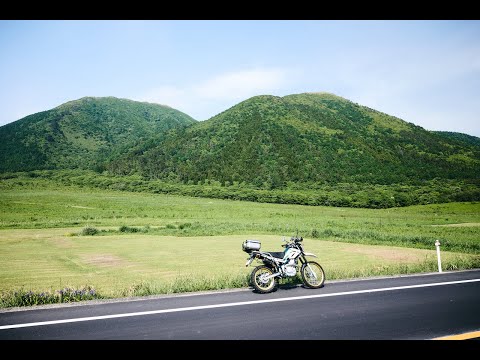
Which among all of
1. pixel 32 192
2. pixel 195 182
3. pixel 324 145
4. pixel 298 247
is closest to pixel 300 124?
pixel 324 145

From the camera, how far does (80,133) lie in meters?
139

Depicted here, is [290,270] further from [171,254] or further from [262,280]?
[171,254]

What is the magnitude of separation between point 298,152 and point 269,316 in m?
101

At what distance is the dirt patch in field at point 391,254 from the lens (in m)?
19.4

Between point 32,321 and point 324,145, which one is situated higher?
point 324,145

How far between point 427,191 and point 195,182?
56842 millimetres

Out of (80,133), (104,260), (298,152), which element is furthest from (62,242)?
(80,133)

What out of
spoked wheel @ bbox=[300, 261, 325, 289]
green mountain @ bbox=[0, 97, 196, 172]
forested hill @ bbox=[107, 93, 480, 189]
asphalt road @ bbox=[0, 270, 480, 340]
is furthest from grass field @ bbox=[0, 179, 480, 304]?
green mountain @ bbox=[0, 97, 196, 172]

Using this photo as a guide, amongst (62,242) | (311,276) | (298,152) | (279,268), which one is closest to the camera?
(279,268)

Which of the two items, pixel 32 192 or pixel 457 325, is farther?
pixel 32 192

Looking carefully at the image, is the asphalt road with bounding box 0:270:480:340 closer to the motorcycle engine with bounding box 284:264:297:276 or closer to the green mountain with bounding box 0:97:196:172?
the motorcycle engine with bounding box 284:264:297:276

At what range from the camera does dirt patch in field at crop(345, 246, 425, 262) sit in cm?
1935
